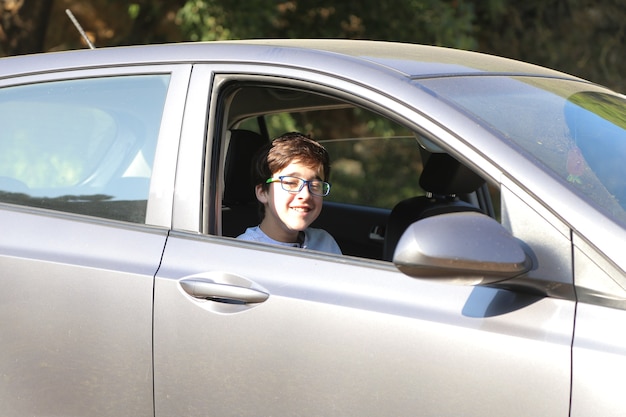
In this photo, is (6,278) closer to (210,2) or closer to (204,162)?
(204,162)

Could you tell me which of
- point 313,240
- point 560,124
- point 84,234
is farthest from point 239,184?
point 560,124

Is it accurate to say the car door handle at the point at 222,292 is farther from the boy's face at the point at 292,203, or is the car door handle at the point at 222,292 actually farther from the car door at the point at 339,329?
the boy's face at the point at 292,203

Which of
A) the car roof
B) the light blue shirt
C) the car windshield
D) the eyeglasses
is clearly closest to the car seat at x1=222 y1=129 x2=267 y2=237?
the light blue shirt

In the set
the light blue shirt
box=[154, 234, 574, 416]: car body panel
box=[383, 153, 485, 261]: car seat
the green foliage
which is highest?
the green foliage

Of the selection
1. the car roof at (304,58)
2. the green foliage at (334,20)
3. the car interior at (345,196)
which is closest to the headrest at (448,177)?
the car interior at (345,196)

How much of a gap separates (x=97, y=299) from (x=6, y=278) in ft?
1.01

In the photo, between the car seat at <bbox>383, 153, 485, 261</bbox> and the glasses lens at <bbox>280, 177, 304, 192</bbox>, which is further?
the car seat at <bbox>383, 153, 485, 261</bbox>

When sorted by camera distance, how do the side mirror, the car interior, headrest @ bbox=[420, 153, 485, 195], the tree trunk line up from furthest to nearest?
the tree trunk < the car interior < headrest @ bbox=[420, 153, 485, 195] < the side mirror

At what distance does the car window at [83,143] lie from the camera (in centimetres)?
283

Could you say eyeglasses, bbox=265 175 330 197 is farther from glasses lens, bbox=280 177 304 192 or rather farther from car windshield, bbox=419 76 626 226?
car windshield, bbox=419 76 626 226

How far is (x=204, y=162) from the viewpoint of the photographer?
2695 mm

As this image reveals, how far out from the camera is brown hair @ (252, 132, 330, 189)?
317 cm

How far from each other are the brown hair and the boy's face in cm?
2

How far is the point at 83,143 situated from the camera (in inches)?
117
